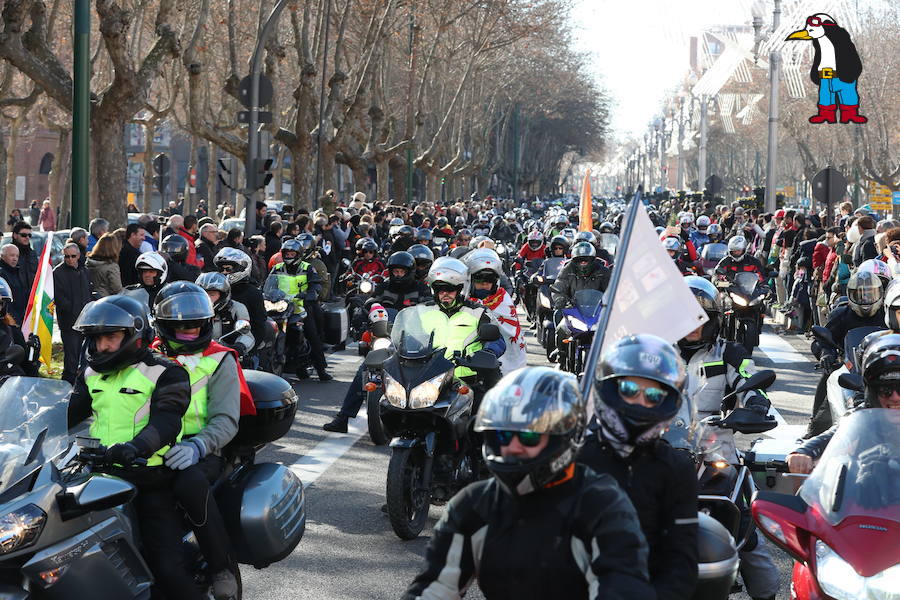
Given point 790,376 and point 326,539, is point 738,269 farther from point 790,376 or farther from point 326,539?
point 326,539

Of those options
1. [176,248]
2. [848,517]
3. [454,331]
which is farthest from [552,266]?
[848,517]

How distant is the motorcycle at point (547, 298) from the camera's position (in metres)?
15.4

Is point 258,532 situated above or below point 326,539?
above

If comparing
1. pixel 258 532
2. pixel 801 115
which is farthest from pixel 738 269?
pixel 801 115

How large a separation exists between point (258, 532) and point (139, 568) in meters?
0.58

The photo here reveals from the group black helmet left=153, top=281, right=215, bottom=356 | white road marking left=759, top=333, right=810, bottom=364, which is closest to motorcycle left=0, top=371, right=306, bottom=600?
black helmet left=153, top=281, right=215, bottom=356

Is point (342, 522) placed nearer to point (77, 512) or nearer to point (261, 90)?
point (77, 512)

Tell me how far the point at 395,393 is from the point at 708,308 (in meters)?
1.77

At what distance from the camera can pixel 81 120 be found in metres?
Answer: 16.2

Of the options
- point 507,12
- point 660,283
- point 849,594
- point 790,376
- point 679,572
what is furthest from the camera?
point 507,12

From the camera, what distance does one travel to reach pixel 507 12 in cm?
4509

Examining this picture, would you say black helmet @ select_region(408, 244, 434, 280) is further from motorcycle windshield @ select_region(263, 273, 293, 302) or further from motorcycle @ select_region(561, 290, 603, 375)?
motorcycle windshield @ select_region(263, 273, 293, 302)

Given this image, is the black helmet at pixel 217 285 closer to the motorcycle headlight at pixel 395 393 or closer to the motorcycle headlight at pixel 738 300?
the motorcycle headlight at pixel 395 393

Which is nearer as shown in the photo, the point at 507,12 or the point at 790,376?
the point at 790,376
